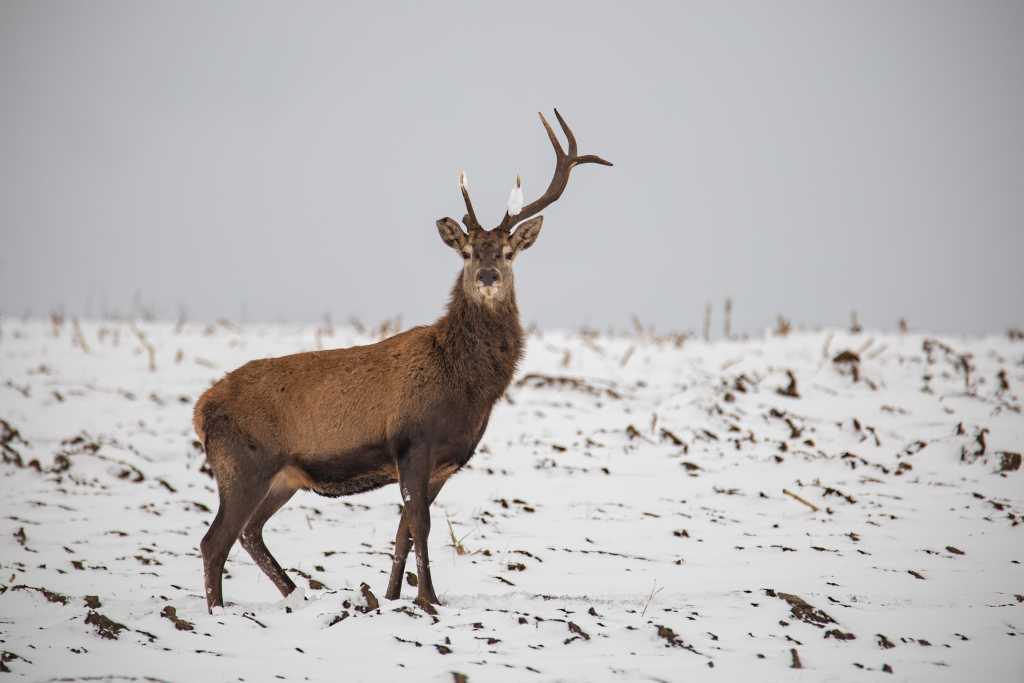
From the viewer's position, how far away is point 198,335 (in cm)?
1730

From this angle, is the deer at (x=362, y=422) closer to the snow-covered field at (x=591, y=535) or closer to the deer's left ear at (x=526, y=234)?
the deer's left ear at (x=526, y=234)

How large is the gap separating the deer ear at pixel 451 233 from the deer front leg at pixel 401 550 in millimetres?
2076

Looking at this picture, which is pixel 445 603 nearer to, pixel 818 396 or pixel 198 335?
pixel 818 396

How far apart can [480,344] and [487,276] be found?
1.75 ft

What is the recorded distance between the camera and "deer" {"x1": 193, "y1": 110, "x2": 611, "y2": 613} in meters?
5.86

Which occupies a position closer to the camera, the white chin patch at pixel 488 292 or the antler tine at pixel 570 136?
the white chin patch at pixel 488 292

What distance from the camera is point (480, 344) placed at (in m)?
6.35

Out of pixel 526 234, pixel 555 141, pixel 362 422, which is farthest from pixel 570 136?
pixel 362 422

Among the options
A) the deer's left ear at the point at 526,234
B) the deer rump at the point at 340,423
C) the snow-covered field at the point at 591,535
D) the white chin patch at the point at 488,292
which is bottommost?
the snow-covered field at the point at 591,535

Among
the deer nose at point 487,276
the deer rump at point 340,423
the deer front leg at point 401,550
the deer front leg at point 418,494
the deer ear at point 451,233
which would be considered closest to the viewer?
the deer front leg at point 418,494

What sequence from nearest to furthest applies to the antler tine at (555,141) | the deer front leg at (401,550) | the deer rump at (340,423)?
the deer front leg at (401,550) < the deer rump at (340,423) < the antler tine at (555,141)

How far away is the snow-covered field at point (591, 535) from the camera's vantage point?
4.57 m

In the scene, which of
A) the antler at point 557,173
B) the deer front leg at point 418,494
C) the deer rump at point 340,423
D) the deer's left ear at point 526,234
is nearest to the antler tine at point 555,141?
the antler at point 557,173

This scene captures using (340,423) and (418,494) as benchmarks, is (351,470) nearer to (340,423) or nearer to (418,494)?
(340,423)
